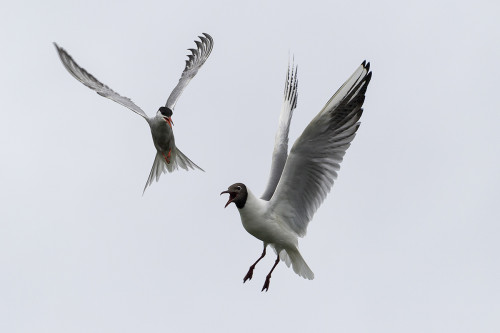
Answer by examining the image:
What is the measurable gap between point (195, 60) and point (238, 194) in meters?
6.31

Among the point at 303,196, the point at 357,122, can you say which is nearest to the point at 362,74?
the point at 357,122

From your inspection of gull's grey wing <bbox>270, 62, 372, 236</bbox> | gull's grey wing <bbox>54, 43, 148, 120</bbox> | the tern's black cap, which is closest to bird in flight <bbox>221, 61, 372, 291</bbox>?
gull's grey wing <bbox>270, 62, 372, 236</bbox>

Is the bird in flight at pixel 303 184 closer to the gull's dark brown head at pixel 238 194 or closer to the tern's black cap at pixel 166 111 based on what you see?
the gull's dark brown head at pixel 238 194

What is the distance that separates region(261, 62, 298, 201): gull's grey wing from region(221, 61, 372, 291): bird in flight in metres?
Answer: 0.02

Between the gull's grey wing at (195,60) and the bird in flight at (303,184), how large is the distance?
4.64 m

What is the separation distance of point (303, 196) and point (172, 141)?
11.3ft

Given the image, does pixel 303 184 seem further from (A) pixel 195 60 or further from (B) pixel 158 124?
(A) pixel 195 60

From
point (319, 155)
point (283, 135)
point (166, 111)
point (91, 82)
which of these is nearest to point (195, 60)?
point (91, 82)

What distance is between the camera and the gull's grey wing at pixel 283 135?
11.0 metres

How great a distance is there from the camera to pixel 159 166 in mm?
13797

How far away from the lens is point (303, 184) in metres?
10.3

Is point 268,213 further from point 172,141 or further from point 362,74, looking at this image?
point 172,141

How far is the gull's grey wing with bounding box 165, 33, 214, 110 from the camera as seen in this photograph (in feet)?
50.3

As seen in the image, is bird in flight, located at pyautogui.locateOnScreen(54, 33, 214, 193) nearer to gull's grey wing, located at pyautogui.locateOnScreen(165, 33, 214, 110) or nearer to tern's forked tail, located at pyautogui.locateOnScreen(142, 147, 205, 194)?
tern's forked tail, located at pyautogui.locateOnScreen(142, 147, 205, 194)
